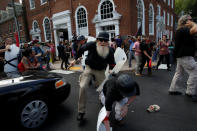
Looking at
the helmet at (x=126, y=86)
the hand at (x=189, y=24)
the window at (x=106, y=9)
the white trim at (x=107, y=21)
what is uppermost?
the window at (x=106, y=9)

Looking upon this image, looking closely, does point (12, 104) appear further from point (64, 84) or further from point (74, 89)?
point (74, 89)

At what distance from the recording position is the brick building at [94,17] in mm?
11258

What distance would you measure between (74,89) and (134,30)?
8.71m

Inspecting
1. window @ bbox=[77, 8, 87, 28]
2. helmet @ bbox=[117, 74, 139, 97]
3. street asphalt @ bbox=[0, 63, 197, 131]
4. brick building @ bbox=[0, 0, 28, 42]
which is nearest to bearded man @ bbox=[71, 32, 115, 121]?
street asphalt @ bbox=[0, 63, 197, 131]

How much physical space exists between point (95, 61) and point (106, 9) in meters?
10.6

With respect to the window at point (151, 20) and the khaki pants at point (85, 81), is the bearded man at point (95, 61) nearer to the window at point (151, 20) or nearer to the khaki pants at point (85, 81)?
the khaki pants at point (85, 81)

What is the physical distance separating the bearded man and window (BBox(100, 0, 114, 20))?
10201 millimetres

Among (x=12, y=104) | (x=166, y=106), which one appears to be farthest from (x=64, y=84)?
(x=166, y=106)

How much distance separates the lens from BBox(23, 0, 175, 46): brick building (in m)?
11.3

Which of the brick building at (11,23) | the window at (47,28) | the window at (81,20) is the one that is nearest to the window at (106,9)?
the window at (81,20)

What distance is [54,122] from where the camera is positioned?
9.07ft

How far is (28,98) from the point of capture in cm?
242

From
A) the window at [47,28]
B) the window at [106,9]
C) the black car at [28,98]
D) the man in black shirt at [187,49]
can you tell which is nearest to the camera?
the black car at [28,98]

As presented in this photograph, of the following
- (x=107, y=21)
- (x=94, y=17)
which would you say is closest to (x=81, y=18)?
(x=94, y=17)
